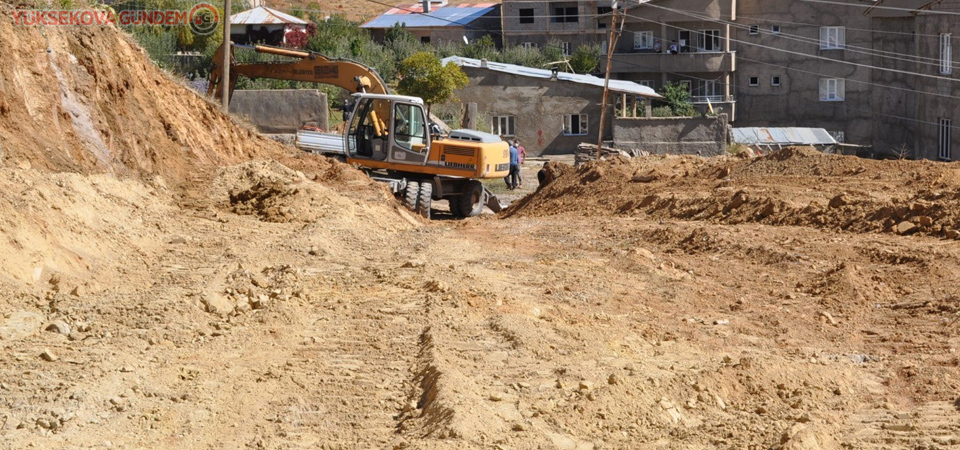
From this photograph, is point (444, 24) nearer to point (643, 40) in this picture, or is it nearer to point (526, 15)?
point (526, 15)

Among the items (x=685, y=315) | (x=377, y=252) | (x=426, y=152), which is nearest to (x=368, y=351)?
(x=685, y=315)

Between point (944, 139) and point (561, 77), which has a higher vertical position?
point (561, 77)

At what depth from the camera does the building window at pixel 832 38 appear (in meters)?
48.7

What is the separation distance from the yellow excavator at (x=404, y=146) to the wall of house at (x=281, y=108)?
25.2 ft

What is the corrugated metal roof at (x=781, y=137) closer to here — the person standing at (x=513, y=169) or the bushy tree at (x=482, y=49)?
the person standing at (x=513, y=169)

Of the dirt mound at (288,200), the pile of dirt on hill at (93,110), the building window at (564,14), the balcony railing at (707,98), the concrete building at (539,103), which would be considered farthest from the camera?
the building window at (564,14)

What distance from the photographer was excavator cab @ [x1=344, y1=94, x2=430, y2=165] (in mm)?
21234

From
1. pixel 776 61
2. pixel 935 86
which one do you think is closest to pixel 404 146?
pixel 935 86

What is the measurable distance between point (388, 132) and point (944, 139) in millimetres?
22843

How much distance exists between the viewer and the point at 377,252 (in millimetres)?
13867

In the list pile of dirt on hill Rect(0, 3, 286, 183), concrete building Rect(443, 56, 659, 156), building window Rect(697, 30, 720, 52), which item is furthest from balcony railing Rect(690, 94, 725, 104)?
pile of dirt on hill Rect(0, 3, 286, 183)

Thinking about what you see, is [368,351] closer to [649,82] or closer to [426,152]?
[426,152]

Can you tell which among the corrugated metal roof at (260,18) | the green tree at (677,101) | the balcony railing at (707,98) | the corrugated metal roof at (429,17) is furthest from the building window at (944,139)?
the corrugated metal roof at (260,18)

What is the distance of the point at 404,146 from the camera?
21.5 metres
